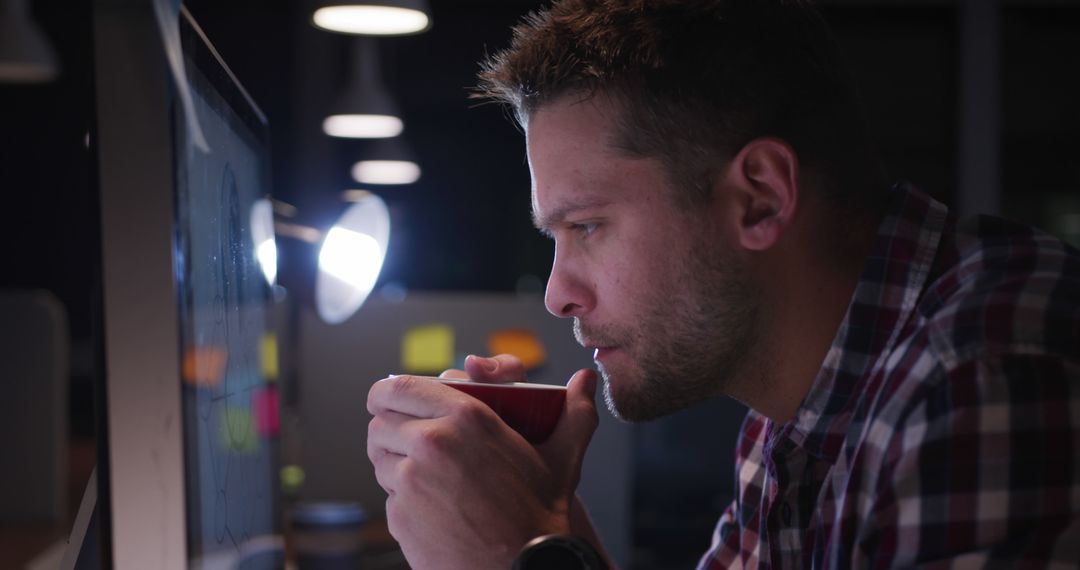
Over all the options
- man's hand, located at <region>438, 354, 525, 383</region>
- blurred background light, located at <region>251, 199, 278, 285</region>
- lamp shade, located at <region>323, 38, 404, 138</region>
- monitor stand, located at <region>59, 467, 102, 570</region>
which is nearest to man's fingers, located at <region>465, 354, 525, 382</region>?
man's hand, located at <region>438, 354, 525, 383</region>

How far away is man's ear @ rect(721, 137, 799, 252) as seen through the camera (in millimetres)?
881

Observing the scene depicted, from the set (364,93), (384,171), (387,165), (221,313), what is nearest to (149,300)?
(221,313)

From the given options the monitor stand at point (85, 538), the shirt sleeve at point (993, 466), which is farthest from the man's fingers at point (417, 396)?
the shirt sleeve at point (993, 466)

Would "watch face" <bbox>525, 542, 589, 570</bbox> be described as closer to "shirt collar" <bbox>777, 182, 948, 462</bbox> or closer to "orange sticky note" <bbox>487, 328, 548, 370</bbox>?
"shirt collar" <bbox>777, 182, 948, 462</bbox>

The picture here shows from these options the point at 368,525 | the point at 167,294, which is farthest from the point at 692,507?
the point at 167,294

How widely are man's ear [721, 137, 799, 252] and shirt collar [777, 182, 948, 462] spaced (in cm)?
8

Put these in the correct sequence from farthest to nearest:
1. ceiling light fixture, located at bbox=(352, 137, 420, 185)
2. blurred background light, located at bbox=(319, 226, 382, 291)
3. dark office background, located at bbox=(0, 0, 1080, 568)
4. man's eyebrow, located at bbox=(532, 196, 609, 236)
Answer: dark office background, located at bbox=(0, 0, 1080, 568), ceiling light fixture, located at bbox=(352, 137, 420, 185), blurred background light, located at bbox=(319, 226, 382, 291), man's eyebrow, located at bbox=(532, 196, 609, 236)

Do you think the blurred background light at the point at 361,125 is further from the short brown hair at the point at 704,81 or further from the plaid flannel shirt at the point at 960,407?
the plaid flannel shirt at the point at 960,407

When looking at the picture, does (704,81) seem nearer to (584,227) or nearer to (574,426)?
(584,227)

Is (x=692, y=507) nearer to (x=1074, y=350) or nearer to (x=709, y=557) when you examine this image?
(x=709, y=557)

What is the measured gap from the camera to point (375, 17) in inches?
82.7

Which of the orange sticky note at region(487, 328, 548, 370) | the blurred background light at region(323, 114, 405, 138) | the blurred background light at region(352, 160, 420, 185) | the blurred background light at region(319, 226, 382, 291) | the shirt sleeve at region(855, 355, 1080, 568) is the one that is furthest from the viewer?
the blurred background light at region(352, 160, 420, 185)

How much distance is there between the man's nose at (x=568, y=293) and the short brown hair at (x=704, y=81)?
116 millimetres

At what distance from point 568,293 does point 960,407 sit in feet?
1.24
